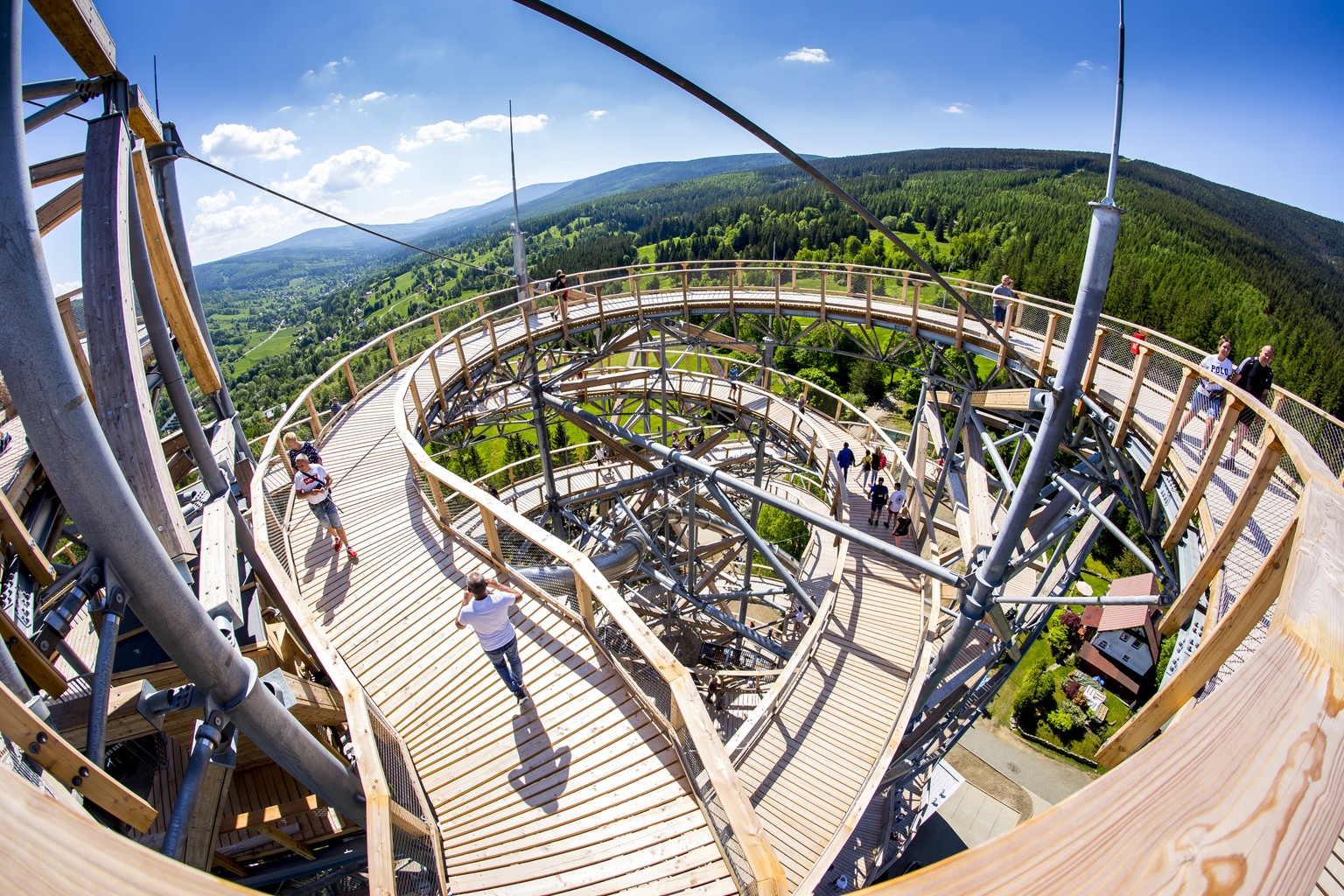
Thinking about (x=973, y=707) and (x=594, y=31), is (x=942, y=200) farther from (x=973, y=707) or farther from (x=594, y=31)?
(x=594, y=31)

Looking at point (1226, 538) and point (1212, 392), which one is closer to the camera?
point (1226, 538)

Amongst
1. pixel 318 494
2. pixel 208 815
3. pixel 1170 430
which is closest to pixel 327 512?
pixel 318 494

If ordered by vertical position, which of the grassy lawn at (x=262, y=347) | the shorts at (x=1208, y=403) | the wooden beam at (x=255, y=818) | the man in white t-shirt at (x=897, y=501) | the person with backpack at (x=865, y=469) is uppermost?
the shorts at (x=1208, y=403)

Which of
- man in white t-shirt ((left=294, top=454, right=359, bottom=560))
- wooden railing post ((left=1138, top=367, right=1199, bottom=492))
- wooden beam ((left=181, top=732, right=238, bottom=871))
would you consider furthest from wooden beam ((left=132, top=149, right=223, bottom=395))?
wooden railing post ((left=1138, top=367, right=1199, bottom=492))

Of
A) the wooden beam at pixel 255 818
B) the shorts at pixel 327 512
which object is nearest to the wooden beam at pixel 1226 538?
the shorts at pixel 327 512

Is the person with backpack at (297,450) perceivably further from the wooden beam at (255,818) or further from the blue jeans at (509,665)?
the blue jeans at (509,665)

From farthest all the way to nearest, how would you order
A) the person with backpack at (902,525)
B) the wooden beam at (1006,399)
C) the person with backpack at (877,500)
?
the person with backpack at (877,500), the person with backpack at (902,525), the wooden beam at (1006,399)

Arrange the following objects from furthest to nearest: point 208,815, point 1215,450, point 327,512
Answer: point 327,512, point 1215,450, point 208,815

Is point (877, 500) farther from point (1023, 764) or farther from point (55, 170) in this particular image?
point (1023, 764)
